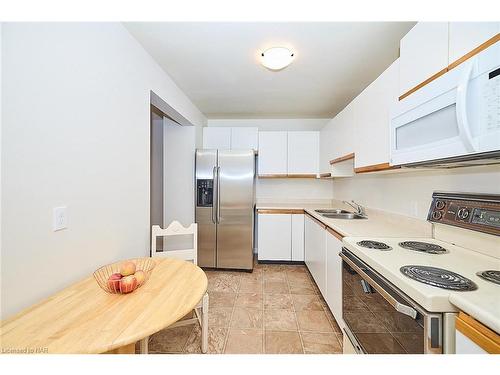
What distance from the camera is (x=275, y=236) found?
3232mm

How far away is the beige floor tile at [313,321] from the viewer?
1.84 meters

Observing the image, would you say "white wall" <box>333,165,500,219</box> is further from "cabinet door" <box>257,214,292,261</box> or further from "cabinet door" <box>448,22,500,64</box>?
"cabinet door" <box>257,214,292,261</box>

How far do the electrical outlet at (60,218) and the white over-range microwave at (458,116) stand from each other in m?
1.82

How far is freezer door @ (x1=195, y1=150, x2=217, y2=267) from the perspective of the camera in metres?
3.05

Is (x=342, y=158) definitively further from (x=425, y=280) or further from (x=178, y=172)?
(x=178, y=172)

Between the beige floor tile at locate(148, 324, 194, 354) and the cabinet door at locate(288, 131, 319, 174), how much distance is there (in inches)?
101

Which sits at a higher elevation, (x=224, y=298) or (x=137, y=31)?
(x=137, y=31)

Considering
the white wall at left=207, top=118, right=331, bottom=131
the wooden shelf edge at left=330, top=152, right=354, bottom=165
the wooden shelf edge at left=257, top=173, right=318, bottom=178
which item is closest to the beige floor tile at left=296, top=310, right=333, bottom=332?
the wooden shelf edge at left=330, top=152, right=354, bottom=165

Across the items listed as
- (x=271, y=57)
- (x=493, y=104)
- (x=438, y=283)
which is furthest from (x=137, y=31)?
(x=438, y=283)

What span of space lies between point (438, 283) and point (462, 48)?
1.02m

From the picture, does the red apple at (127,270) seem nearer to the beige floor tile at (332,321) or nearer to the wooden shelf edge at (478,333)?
the wooden shelf edge at (478,333)

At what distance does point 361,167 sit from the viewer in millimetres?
1933
